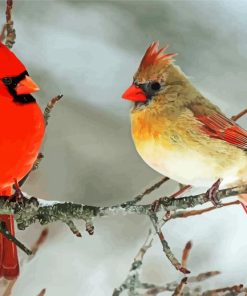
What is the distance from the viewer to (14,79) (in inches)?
38.6

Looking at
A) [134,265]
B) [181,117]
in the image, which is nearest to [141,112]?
[181,117]

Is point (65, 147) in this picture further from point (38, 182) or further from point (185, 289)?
point (185, 289)

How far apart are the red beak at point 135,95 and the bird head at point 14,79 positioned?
0.53ft

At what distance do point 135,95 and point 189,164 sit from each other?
0.15 metres

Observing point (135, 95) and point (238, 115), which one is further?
point (238, 115)

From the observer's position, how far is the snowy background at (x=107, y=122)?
111cm

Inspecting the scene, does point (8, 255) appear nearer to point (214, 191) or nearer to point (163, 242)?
point (163, 242)

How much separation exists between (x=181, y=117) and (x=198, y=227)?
27cm

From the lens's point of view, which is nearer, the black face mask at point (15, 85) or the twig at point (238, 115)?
the black face mask at point (15, 85)

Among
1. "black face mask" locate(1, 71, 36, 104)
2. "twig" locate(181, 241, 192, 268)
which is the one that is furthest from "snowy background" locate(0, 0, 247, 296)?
"black face mask" locate(1, 71, 36, 104)

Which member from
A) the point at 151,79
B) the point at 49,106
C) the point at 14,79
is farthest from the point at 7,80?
the point at 151,79

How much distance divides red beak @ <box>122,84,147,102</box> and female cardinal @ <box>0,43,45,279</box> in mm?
160

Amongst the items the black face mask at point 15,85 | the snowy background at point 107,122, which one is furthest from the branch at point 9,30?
the black face mask at point 15,85

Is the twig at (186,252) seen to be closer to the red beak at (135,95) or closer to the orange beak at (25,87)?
the red beak at (135,95)
